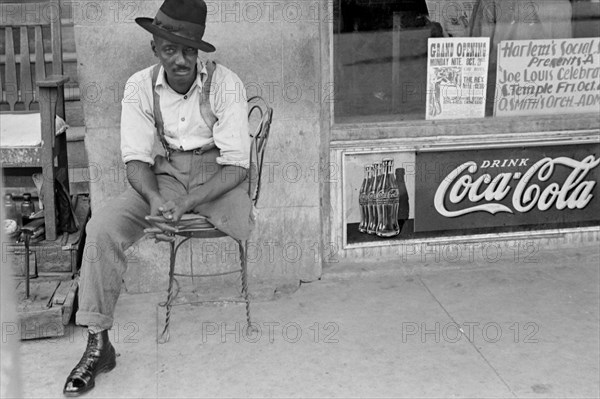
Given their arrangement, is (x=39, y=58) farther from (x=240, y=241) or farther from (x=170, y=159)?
(x=240, y=241)

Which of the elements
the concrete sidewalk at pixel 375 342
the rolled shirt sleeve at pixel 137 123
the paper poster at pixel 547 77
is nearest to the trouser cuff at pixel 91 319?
the concrete sidewalk at pixel 375 342

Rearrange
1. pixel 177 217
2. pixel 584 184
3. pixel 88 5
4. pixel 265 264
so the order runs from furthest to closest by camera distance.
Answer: pixel 584 184 < pixel 265 264 < pixel 88 5 < pixel 177 217

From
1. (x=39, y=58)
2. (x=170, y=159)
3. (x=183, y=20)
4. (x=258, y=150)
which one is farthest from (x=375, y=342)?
(x=39, y=58)

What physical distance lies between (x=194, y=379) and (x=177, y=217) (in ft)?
2.43

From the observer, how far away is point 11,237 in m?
4.57

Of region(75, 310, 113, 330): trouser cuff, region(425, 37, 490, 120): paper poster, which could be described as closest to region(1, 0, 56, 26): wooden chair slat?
region(75, 310, 113, 330): trouser cuff

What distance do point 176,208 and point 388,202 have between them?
1.69 meters

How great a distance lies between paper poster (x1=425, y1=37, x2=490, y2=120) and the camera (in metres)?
5.02

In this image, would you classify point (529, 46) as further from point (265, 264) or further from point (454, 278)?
point (265, 264)

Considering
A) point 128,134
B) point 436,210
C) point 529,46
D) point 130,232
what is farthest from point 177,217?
point 529,46

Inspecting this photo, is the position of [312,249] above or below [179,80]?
below

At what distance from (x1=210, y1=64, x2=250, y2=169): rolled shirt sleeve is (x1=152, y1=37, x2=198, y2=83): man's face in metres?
0.18

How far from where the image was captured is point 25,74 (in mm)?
5195

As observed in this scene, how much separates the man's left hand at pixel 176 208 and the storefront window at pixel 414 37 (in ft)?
4.90
